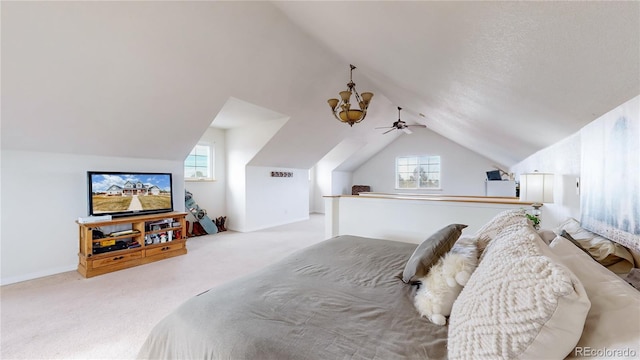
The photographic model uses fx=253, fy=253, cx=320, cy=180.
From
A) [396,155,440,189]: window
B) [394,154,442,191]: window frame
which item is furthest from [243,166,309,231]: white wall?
[396,155,440,189]: window

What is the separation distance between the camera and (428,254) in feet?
4.57

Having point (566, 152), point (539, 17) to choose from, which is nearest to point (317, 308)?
point (539, 17)

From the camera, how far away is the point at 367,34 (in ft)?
7.00

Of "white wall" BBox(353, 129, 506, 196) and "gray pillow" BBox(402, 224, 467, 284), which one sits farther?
"white wall" BBox(353, 129, 506, 196)

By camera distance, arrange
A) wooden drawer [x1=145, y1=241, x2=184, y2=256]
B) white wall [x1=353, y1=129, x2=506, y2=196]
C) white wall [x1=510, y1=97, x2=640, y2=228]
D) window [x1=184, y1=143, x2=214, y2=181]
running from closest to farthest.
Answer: white wall [x1=510, y1=97, x2=640, y2=228] → wooden drawer [x1=145, y1=241, x2=184, y2=256] → window [x1=184, y1=143, x2=214, y2=181] → white wall [x1=353, y1=129, x2=506, y2=196]

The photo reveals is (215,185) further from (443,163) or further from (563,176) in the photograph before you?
(443,163)

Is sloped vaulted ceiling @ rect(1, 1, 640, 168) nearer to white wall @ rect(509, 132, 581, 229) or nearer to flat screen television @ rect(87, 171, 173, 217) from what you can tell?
white wall @ rect(509, 132, 581, 229)

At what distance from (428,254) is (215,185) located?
560 centimetres

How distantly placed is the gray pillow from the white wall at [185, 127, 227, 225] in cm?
536

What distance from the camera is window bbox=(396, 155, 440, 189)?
827 cm

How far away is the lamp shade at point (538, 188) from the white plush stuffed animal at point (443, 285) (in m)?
1.66

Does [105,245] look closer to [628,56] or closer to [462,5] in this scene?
[462,5]

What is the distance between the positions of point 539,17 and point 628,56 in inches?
14.2

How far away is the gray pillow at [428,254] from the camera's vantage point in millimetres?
1334
